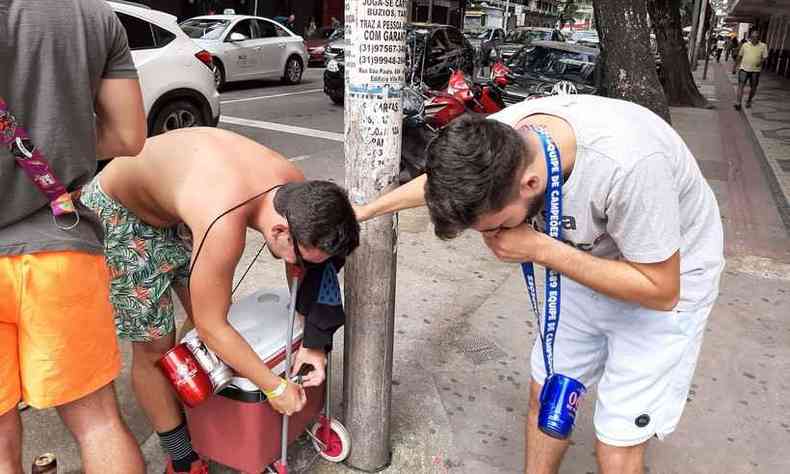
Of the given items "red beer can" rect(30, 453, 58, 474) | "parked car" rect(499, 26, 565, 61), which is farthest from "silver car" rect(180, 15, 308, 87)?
"red beer can" rect(30, 453, 58, 474)

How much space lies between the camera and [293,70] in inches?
591

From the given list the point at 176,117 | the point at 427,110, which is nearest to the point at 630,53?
the point at 427,110

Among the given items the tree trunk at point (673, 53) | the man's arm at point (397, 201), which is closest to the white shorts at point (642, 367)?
the man's arm at point (397, 201)

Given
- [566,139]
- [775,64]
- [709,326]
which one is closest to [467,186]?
[566,139]

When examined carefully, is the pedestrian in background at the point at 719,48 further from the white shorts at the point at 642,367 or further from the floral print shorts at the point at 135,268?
the floral print shorts at the point at 135,268

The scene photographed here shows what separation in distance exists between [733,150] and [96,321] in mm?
10770

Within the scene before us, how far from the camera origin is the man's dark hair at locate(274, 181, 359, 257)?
1.86 meters

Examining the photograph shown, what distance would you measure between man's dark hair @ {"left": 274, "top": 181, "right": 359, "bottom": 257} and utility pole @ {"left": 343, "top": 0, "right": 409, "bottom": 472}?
30 cm

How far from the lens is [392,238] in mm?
2338

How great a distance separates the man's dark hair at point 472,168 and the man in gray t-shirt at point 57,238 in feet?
2.84

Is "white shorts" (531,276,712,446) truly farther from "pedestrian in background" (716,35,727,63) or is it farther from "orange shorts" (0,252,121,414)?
"pedestrian in background" (716,35,727,63)

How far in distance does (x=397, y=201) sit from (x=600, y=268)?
685mm

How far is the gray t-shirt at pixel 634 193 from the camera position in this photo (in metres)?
1.53

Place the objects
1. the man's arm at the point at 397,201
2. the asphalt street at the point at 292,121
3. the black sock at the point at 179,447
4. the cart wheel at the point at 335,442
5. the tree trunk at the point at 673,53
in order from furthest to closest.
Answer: the tree trunk at the point at 673,53, the asphalt street at the point at 292,121, the cart wheel at the point at 335,442, the black sock at the point at 179,447, the man's arm at the point at 397,201
